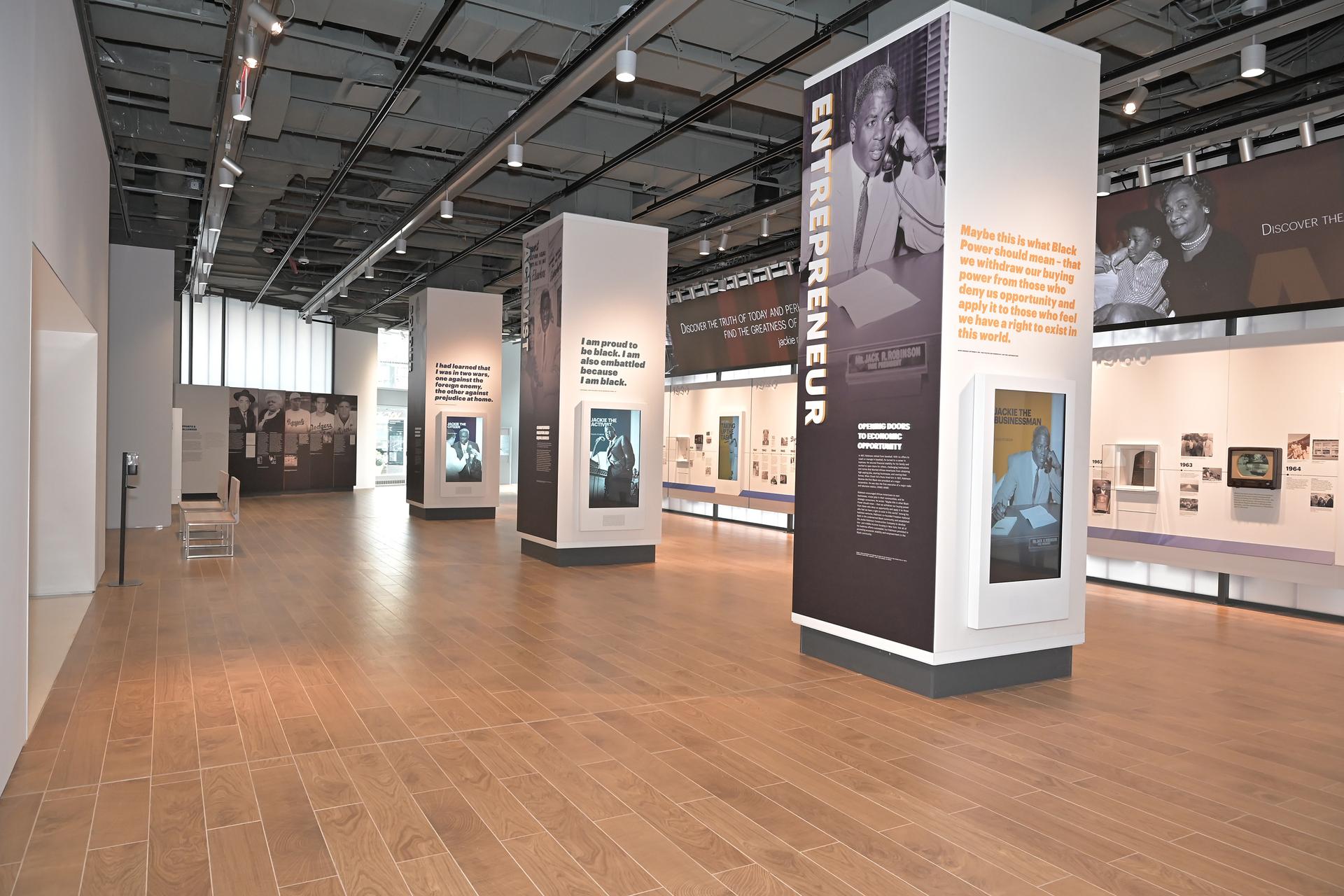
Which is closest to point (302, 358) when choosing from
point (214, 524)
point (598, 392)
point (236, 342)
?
point (236, 342)

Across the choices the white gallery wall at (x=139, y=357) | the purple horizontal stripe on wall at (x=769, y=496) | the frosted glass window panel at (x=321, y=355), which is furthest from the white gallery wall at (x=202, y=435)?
the purple horizontal stripe on wall at (x=769, y=496)

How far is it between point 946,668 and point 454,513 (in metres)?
12.6

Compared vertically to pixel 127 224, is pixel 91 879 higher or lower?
lower

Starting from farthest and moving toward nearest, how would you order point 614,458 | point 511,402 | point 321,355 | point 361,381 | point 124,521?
point 511,402 → point 361,381 → point 321,355 → point 614,458 → point 124,521

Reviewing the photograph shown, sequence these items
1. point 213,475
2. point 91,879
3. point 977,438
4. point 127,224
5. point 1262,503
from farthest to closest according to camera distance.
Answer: point 213,475 < point 127,224 < point 1262,503 < point 977,438 < point 91,879

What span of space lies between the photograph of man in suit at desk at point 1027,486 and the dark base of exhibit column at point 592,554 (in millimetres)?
6122

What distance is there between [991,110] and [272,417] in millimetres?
20284

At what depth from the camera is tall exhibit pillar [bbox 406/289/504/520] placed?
54.1ft

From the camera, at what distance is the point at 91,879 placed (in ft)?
9.76

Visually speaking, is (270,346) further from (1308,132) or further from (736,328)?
(1308,132)

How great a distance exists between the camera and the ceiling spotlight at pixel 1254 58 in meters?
6.45

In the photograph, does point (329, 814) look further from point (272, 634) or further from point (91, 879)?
point (272, 634)

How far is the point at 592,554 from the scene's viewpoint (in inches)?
426

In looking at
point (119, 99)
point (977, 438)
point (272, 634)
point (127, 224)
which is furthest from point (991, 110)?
point (127, 224)
